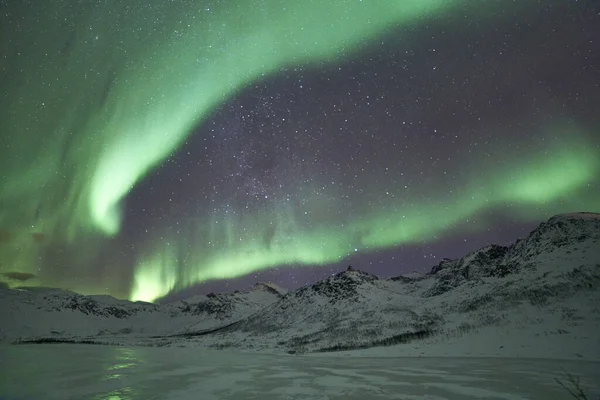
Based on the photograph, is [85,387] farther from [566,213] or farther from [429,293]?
[429,293]

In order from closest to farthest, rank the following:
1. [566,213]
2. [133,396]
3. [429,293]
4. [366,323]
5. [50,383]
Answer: [133,396]
[50,383]
[366,323]
[566,213]
[429,293]

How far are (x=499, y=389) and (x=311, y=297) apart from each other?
13955 cm

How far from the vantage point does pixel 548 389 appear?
28.1 feet

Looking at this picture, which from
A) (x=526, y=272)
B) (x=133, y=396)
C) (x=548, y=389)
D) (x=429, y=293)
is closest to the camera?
(x=133, y=396)

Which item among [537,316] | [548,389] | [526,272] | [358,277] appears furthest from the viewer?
[358,277]

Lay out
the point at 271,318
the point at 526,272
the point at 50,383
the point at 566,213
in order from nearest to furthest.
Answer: the point at 50,383 → the point at 526,272 → the point at 566,213 → the point at 271,318

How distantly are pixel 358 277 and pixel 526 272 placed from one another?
307 feet

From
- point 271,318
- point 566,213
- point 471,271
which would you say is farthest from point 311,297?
point 566,213

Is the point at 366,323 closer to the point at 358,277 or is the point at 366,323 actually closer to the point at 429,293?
the point at 358,277

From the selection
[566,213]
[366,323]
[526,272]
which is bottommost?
[366,323]

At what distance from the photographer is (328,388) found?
866 centimetres

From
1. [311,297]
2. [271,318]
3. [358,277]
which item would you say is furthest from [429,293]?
[271,318]

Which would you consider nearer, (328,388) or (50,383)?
(328,388)

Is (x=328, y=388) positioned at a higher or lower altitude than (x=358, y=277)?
lower
